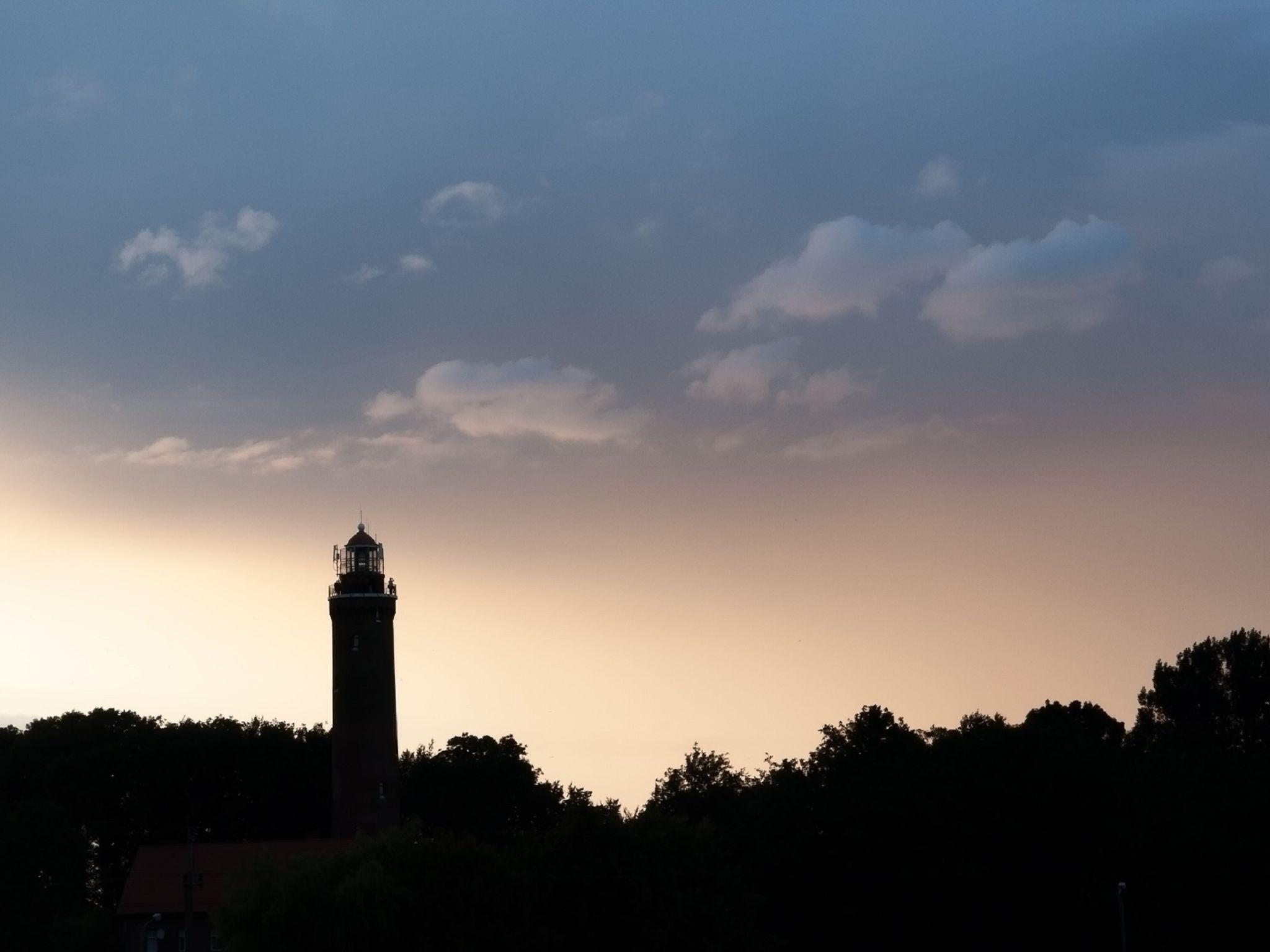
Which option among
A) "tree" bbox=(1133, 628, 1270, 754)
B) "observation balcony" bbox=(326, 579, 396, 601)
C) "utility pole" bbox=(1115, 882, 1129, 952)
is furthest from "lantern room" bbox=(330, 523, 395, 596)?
"tree" bbox=(1133, 628, 1270, 754)

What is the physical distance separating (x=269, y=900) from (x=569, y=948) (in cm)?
1200

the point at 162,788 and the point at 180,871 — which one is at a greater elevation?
the point at 162,788

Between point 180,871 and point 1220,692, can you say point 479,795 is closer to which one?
point 180,871

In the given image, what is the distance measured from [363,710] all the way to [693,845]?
31.3 meters

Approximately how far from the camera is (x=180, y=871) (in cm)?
9575

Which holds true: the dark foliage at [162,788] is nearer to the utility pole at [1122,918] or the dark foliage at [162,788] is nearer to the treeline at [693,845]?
the treeline at [693,845]

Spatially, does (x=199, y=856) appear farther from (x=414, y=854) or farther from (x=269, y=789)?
(x=414, y=854)

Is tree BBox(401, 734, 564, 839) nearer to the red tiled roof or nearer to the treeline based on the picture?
the treeline

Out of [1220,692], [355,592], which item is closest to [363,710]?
[355,592]

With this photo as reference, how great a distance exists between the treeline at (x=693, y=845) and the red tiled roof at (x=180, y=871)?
9.22ft

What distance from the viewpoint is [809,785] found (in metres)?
90.5

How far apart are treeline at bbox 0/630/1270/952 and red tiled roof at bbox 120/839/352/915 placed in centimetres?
281

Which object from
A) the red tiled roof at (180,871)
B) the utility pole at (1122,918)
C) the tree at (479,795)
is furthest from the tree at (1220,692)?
the red tiled roof at (180,871)

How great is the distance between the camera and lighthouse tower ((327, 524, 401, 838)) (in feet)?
309
